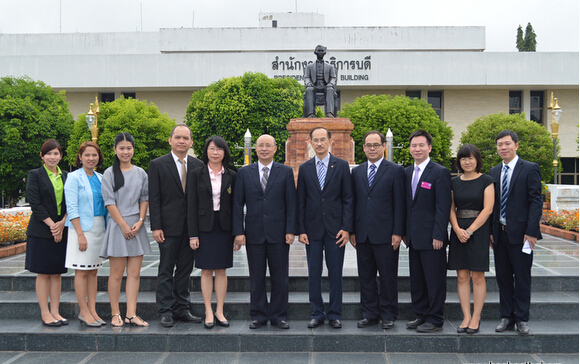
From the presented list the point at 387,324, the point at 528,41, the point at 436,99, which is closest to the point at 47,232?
the point at 387,324

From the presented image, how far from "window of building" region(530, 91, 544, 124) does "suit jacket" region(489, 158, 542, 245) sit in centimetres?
3452

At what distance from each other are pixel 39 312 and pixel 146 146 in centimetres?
2166

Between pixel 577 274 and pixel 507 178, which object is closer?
pixel 507 178

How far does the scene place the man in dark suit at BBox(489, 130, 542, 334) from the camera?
391cm

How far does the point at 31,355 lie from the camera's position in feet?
13.1

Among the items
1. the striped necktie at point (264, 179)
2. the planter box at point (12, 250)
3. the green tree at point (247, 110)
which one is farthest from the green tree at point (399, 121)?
the striped necktie at point (264, 179)

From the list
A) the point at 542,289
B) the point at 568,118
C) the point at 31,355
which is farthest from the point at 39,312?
the point at 568,118

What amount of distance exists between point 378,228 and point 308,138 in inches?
307

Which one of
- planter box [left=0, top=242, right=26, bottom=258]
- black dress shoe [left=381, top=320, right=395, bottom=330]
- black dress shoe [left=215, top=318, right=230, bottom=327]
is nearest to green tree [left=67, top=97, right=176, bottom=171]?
planter box [left=0, top=242, right=26, bottom=258]

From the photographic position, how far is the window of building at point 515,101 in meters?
34.3

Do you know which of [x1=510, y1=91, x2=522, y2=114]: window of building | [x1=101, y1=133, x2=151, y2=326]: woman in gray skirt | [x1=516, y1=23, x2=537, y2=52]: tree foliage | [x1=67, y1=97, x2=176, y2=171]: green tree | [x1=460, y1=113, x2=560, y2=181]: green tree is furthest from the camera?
[x1=516, y1=23, x2=537, y2=52]: tree foliage

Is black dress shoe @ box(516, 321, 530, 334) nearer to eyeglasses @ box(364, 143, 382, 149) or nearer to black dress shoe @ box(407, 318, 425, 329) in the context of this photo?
black dress shoe @ box(407, 318, 425, 329)

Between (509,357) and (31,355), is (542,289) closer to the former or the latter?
(509,357)

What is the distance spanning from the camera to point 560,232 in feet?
29.7
